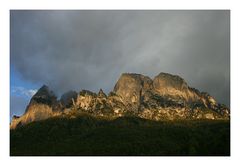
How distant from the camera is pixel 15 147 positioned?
522ft

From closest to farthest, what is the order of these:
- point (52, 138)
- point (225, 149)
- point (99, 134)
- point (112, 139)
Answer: point (225, 149) → point (112, 139) → point (99, 134) → point (52, 138)

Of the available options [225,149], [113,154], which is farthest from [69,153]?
[225,149]

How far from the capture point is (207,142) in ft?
426

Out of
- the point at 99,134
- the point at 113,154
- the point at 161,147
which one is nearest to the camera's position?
the point at 113,154

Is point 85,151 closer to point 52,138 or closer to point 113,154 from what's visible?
point 113,154

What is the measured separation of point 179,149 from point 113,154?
25725 millimetres

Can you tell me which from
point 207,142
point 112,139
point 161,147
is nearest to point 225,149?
point 207,142
